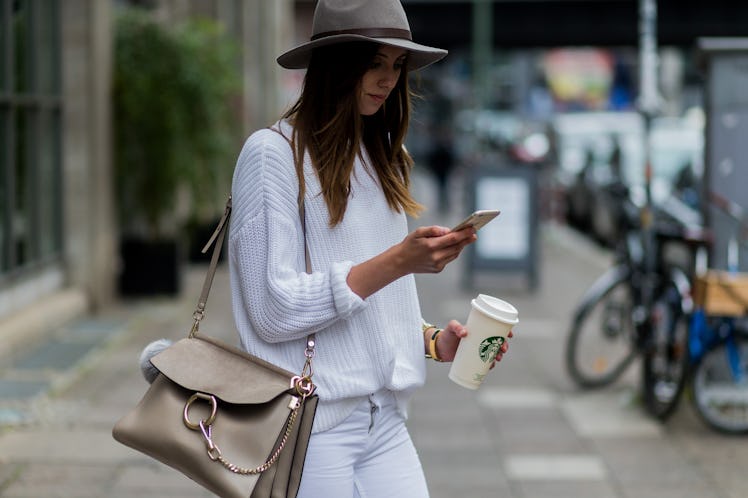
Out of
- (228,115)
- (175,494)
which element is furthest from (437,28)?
(175,494)

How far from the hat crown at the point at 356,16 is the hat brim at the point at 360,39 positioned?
3 cm

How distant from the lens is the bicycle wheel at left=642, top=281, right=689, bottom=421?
643 centimetres

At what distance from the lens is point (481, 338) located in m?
2.61

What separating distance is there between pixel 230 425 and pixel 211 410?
51mm

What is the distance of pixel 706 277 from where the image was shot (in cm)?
635

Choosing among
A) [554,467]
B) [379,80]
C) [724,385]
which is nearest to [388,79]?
[379,80]

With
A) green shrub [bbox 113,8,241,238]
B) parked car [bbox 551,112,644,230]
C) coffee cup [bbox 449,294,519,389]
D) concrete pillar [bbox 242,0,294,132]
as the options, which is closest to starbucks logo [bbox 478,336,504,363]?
coffee cup [bbox 449,294,519,389]

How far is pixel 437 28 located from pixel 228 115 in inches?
852

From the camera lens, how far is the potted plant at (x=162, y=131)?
10.5 meters

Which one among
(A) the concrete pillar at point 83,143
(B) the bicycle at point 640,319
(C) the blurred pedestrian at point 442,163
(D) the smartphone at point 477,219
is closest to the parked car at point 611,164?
(C) the blurred pedestrian at point 442,163

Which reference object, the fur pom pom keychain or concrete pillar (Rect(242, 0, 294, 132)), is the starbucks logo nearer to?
the fur pom pom keychain

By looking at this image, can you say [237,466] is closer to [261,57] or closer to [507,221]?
[507,221]

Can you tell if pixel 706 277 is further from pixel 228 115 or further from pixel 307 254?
pixel 228 115

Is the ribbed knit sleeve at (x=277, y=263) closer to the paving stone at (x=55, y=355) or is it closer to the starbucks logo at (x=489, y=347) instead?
the starbucks logo at (x=489, y=347)
